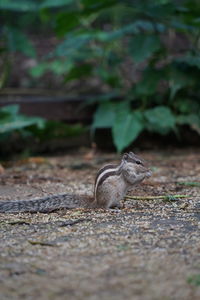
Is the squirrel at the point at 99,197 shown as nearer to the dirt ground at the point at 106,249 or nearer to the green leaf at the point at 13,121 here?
the dirt ground at the point at 106,249

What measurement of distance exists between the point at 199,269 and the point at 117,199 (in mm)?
1536

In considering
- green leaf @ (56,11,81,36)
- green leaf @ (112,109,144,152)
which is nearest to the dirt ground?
green leaf @ (112,109,144,152)

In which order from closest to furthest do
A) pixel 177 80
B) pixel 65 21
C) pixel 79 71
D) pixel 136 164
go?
pixel 136 164, pixel 177 80, pixel 65 21, pixel 79 71

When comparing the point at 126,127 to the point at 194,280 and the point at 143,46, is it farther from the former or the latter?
the point at 194,280

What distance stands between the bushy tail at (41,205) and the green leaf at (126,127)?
7.59 feet

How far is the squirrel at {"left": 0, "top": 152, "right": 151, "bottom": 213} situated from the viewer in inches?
160

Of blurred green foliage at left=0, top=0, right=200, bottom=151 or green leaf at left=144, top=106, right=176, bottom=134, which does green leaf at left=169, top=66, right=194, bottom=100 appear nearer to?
blurred green foliage at left=0, top=0, right=200, bottom=151

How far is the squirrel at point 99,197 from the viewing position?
13.4 feet

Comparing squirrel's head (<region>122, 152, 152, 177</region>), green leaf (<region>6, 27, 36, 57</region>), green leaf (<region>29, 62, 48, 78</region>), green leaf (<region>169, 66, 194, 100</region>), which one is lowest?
squirrel's head (<region>122, 152, 152, 177</region>)

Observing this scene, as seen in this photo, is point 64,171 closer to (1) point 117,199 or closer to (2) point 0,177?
(2) point 0,177

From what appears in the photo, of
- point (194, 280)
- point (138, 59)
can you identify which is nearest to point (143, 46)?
point (138, 59)

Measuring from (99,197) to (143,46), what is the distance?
10.2 ft

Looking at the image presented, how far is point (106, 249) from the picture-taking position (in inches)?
121

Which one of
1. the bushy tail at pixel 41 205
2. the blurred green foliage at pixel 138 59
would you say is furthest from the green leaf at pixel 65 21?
the bushy tail at pixel 41 205
